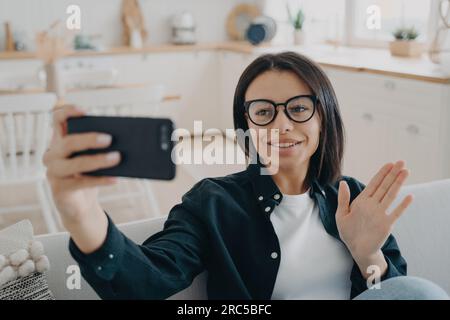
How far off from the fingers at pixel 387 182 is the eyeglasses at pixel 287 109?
0.54 ft

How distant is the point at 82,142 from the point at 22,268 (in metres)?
0.42

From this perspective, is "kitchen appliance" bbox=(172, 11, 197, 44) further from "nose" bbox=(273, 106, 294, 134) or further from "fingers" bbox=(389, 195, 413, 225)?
"fingers" bbox=(389, 195, 413, 225)

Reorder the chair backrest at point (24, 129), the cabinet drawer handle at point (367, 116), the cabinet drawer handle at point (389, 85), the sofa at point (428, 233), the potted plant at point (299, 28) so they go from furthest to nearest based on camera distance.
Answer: the potted plant at point (299, 28), the cabinet drawer handle at point (367, 116), the cabinet drawer handle at point (389, 85), the chair backrest at point (24, 129), the sofa at point (428, 233)

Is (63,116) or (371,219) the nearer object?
(63,116)

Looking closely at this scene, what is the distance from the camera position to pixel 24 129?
238 cm

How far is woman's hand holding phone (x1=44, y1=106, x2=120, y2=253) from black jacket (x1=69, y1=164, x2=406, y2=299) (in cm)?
14

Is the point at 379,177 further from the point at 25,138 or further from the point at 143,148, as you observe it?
the point at 25,138

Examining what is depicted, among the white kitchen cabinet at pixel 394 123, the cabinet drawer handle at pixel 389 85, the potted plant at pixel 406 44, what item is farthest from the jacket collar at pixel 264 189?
the potted plant at pixel 406 44

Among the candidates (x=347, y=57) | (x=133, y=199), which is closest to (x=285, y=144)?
(x=133, y=199)

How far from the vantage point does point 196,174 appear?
330cm

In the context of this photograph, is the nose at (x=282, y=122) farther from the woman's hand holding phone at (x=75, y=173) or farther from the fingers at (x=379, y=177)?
the woman's hand holding phone at (x=75, y=173)

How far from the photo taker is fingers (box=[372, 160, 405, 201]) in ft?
2.92

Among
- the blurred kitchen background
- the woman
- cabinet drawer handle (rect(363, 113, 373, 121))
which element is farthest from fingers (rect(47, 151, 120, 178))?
cabinet drawer handle (rect(363, 113, 373, 121))

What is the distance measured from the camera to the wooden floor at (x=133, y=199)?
275 cm
